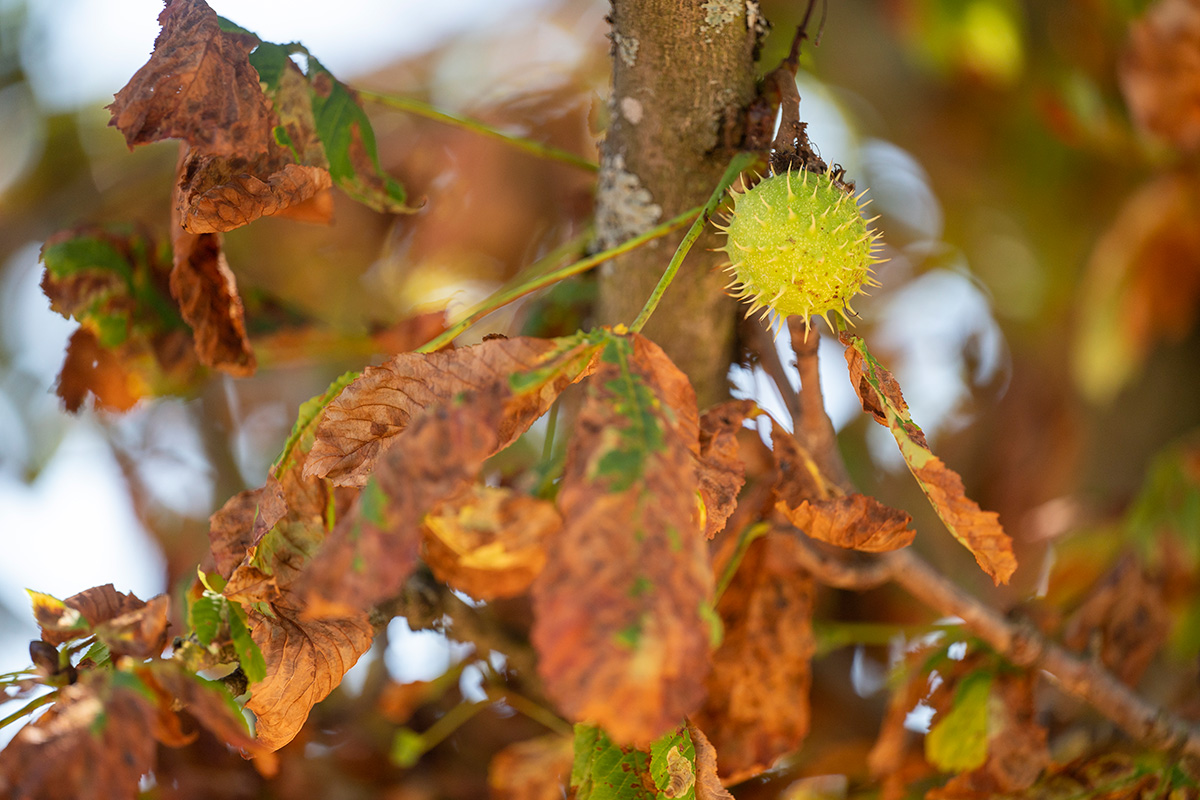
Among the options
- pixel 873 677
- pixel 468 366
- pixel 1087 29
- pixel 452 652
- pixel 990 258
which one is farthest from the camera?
pixel 990 258

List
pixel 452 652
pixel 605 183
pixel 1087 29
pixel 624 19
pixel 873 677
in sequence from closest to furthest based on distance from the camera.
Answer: pixel 624 19 < pixel 605 183 < pixel 452 652 < pixel 873 677 < pixel 1087 29

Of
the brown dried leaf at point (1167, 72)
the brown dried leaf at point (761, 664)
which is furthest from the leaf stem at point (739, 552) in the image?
the brown dried leaf at point (1167, 72)

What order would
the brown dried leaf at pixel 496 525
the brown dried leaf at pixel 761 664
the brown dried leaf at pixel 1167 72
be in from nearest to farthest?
the brown dried leaf at pixel 496 525 < the brown dried leaf at pixel 761 664 < the brown dried leaf at pixel 1167 72

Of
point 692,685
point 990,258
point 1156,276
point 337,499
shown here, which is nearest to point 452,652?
point 337,499

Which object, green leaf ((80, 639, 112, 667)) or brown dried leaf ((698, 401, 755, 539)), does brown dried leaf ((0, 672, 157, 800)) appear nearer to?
green leaf ((80, 639, 112, 667))

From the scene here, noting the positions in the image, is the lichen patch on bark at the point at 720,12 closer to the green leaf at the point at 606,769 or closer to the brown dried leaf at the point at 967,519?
the brown dried leaf at the point at 967,519

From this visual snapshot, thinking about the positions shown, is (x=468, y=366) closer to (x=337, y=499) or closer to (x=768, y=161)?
(x=337, y=499)

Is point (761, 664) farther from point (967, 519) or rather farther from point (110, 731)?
point (110, 731)
